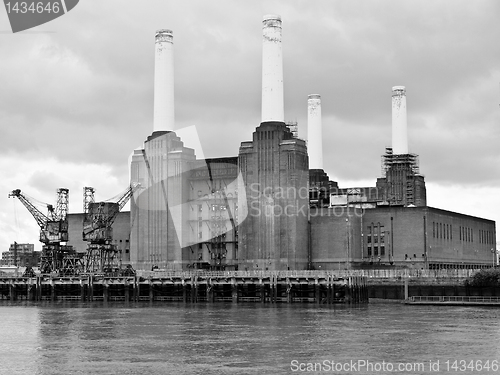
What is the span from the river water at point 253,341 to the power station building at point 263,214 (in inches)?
1420

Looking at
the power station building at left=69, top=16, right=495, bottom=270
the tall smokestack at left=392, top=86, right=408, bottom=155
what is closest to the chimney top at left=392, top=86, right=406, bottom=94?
the tall smokestack at left=392, top=86, right=408, bottom=155

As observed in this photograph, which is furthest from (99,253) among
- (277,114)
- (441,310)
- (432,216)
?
(441,310)

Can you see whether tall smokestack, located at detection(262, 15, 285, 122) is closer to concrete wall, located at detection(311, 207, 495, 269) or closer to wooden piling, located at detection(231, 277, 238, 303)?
concrete wall, located at detection(311, 207, 495, 269)

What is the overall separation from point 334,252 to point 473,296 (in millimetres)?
32407

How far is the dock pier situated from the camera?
86.6 m

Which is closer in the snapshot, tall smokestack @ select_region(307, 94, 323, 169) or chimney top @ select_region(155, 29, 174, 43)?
chimney top @ select_region(155, 29, 174, 43)

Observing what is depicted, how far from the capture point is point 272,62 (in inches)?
4237

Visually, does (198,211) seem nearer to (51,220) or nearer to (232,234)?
(232,234)

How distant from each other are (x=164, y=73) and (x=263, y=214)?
22406 millimetres

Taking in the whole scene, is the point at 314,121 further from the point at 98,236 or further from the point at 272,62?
the point at 98,236

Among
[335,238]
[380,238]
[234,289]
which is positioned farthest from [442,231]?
[234,289]

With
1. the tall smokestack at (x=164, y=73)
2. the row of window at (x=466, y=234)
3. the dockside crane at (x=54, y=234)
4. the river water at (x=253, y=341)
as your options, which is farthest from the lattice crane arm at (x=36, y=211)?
the row of window at (x=466, y=234)

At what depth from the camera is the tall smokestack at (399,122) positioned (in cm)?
12825

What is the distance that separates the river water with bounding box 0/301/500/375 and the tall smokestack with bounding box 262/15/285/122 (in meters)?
39.7
